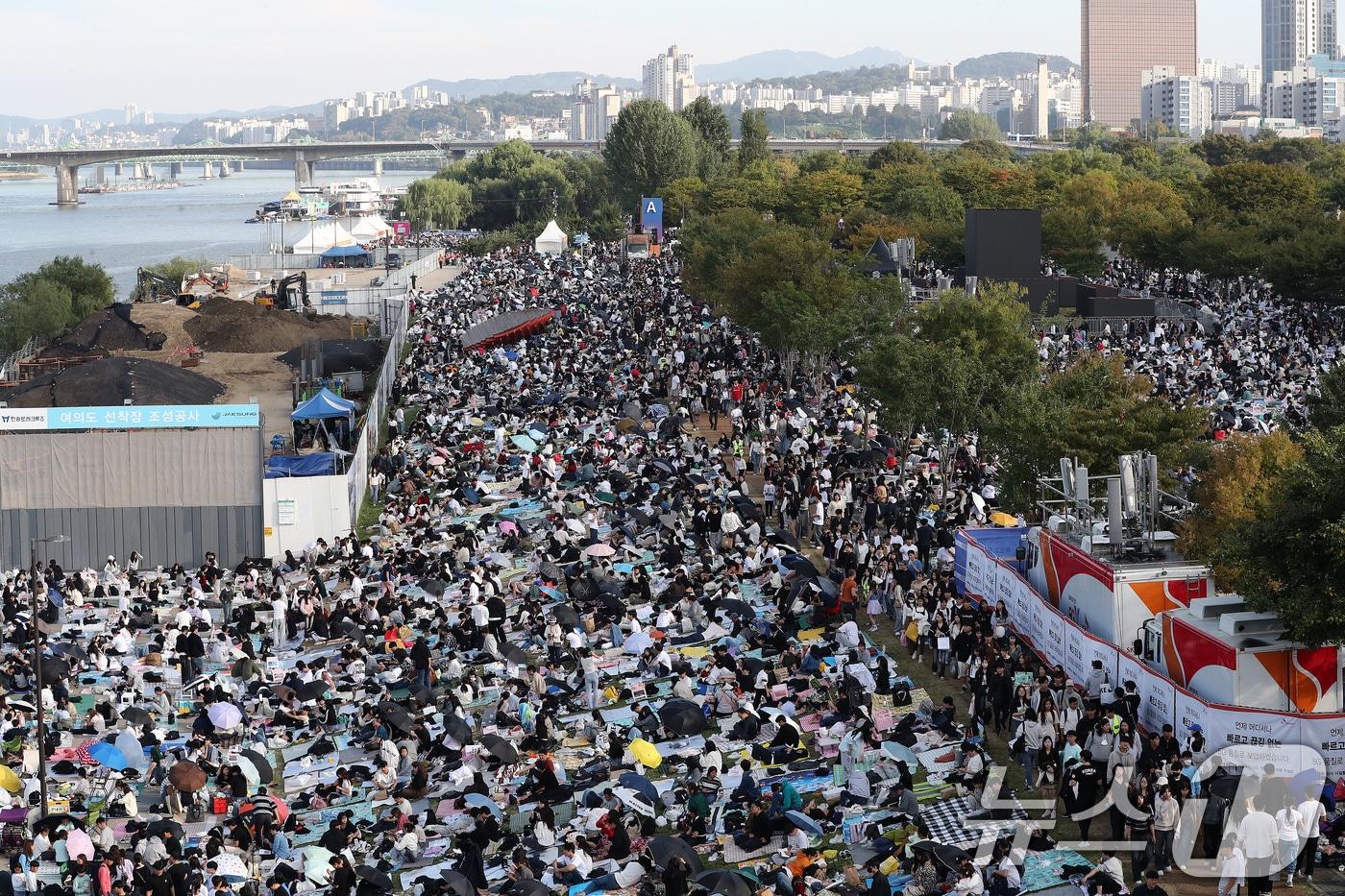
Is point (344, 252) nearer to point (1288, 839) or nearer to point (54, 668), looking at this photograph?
point (54, 668)

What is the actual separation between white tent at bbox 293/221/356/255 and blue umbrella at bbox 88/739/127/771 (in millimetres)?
73333

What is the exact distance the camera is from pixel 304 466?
27906mm

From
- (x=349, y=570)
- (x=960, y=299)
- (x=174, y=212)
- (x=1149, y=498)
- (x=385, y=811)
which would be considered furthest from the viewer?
(x=174, y=212)

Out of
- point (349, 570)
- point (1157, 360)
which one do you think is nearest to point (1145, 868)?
point (349, 570)

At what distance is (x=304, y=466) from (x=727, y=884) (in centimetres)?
1699

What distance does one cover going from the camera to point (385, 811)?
50.8 feet

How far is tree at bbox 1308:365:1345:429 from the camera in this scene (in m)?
24.7

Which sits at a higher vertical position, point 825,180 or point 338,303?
point 825,180

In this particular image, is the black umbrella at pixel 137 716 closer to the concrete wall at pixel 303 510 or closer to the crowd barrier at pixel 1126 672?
the concrete wall at pixel 303 510

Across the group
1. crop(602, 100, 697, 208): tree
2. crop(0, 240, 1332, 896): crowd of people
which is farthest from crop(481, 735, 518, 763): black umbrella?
crop(602, 100, 697, 208): tree

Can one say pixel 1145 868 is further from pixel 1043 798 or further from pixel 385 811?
pixel 385 811

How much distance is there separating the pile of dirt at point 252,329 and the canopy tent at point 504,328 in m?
5.59

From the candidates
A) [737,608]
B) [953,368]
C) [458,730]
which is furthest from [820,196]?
[458,730]

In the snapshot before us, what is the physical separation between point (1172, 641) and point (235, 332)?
3995cm
